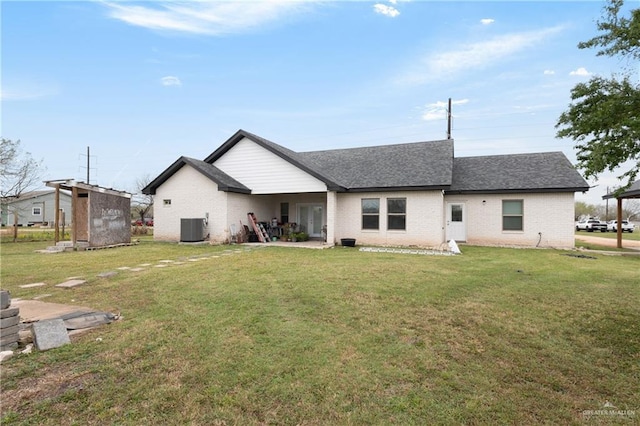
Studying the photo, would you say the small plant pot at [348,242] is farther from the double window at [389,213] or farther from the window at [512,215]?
the window at [512,215]

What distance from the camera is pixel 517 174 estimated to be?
51.8 feet

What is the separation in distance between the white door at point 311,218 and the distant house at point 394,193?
2104 mm

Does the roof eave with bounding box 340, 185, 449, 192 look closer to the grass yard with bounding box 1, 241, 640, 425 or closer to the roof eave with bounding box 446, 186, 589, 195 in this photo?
the roof eave with bounding box 446, 186, 589, 195

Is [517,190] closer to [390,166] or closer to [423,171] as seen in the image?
[423,171]

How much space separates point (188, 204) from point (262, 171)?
4.09m

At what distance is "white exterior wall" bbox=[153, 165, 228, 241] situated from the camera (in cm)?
1526

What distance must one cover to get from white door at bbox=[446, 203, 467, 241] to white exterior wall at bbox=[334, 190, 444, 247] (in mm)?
1942

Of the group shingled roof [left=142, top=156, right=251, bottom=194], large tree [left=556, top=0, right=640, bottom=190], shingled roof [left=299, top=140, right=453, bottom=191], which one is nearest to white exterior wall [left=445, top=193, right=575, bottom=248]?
shingled roof [left=299, top=140, right=453, bottom=191]

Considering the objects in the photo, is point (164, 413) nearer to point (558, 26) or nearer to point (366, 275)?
point (366, 275)

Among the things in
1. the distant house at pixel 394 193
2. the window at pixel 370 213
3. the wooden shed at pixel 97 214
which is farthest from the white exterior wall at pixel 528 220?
the wooden shed at pixel 97 214

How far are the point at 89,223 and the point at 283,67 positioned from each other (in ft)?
40.7

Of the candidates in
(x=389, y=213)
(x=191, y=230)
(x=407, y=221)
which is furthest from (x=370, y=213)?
(x=191, y=230)

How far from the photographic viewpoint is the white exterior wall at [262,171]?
1516 cm

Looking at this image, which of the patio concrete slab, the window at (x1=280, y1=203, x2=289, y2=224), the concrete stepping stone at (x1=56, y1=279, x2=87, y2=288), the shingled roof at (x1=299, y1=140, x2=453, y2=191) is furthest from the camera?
the window at (x1=280, y1=203, x2=289, y2=224)
